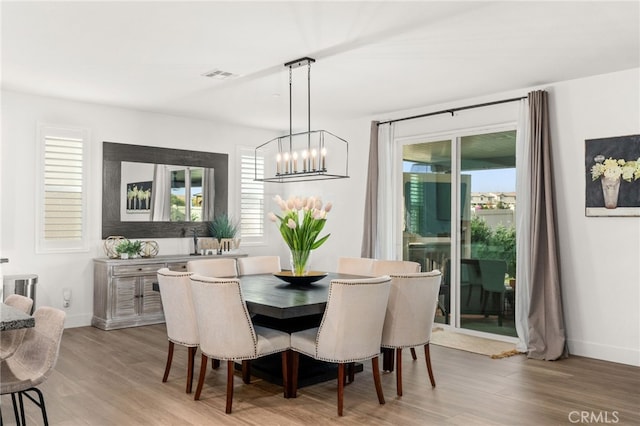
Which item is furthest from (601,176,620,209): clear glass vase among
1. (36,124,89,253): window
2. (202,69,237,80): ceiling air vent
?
(36,124,89,253): window

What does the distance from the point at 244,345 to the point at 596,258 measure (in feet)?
11.6

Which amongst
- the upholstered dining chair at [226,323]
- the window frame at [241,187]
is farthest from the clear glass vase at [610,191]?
the window frame at [241,187]

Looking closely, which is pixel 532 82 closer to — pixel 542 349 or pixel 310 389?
pixel 542 349

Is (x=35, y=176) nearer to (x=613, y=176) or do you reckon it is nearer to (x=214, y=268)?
(x=214, y=268)

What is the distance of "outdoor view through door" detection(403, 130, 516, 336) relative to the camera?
18.9 feet

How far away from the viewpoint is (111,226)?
655 cm

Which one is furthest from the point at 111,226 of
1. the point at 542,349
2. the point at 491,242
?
the point at 542,349

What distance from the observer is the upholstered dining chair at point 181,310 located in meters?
3.86

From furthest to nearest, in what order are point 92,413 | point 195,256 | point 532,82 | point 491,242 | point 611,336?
1. point 195,256
2. point 491,242
3. point 532,82
4. point 611,336
5. point 92,413

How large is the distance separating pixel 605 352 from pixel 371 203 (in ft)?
10.3

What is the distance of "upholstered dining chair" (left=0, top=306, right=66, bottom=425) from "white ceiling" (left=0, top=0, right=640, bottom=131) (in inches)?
83.3

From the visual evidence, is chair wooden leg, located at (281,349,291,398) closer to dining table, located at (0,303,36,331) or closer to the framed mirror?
dining table, located at (0,303,36,331)

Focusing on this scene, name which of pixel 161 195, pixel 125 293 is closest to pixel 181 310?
pixel 125 293

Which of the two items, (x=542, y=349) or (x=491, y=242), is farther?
(x=491, y=242)
